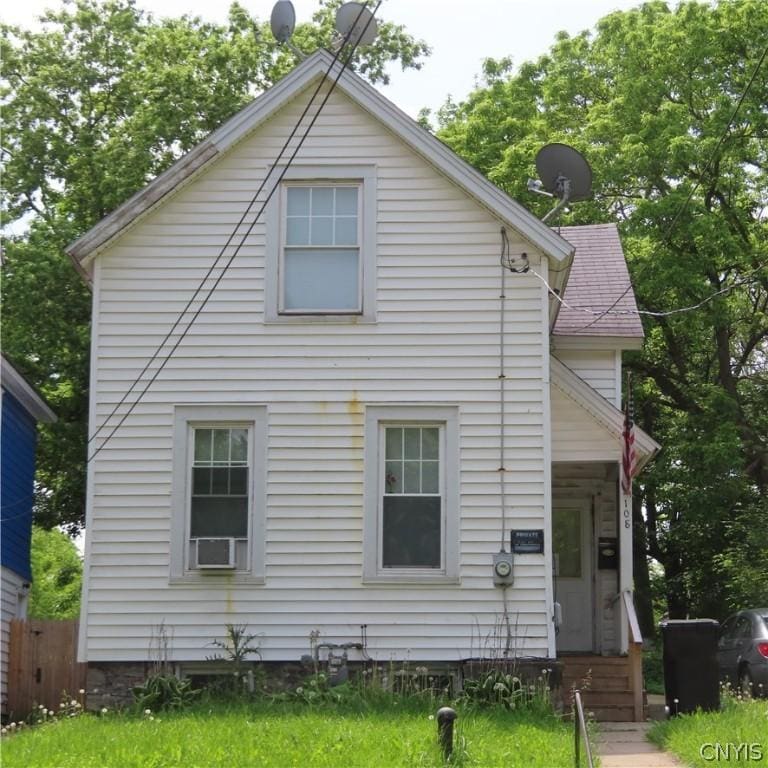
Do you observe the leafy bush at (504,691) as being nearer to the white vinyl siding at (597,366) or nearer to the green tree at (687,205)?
the white vinyl siding at (597,366)

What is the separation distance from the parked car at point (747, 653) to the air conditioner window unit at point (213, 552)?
7000 mm

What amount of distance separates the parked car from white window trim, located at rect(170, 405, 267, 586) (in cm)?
674

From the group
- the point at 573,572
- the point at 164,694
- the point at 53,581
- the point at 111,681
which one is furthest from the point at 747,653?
the point at 53,581

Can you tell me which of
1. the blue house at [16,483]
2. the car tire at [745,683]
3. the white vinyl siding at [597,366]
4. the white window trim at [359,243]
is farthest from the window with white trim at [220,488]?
the car tire at [745,683]

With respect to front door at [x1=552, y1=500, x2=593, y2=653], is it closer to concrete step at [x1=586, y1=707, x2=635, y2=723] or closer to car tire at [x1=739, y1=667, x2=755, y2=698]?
car tire at [x1=739, y1=667, x2=755, y2=698]

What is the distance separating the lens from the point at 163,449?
1578 cm

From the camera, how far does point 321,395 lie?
51.9 feet

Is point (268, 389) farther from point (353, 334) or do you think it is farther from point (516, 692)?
point (516, 692)

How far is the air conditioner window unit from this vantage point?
15.4 meters

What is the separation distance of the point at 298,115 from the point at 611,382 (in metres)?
5.99

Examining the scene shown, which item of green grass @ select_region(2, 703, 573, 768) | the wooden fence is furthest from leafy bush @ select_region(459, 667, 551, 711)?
the wooden fence

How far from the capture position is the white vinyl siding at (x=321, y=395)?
15.4 meters

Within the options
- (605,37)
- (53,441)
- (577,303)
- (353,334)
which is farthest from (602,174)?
(353,334)

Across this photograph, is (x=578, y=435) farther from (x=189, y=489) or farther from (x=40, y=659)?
(x=40, y=659)
